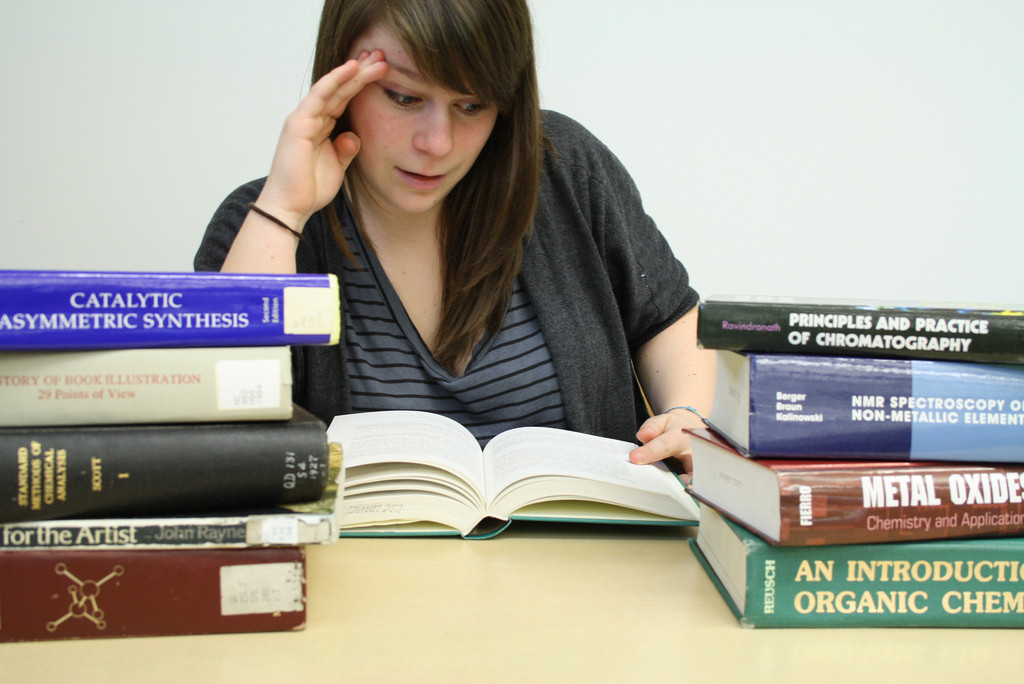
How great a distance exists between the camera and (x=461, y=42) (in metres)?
0.86

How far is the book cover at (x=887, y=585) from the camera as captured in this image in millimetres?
542

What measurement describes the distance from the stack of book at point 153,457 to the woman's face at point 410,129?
45 cm

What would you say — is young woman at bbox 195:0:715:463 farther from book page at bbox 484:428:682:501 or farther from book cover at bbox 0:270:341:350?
book cover at bbox 0:270:341:350

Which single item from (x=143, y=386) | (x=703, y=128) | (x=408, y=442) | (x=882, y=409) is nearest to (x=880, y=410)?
(x=882, y=409)

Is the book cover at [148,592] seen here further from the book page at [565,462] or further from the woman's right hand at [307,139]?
the woman's right hand at [307,139]

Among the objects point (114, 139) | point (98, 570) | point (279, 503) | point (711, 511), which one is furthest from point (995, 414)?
point (114, 139)

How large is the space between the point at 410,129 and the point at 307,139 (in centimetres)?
12

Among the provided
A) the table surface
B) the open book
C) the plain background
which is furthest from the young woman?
the plain background

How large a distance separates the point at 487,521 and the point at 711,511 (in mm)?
209

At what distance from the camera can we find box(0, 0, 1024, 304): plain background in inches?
61.6

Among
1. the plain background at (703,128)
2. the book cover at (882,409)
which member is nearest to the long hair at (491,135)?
the book cover at (882,409)

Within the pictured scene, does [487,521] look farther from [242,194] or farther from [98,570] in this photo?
[242,194]

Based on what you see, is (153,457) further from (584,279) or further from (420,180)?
(584,279)

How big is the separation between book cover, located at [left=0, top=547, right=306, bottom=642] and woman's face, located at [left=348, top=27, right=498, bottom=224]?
574 mm
